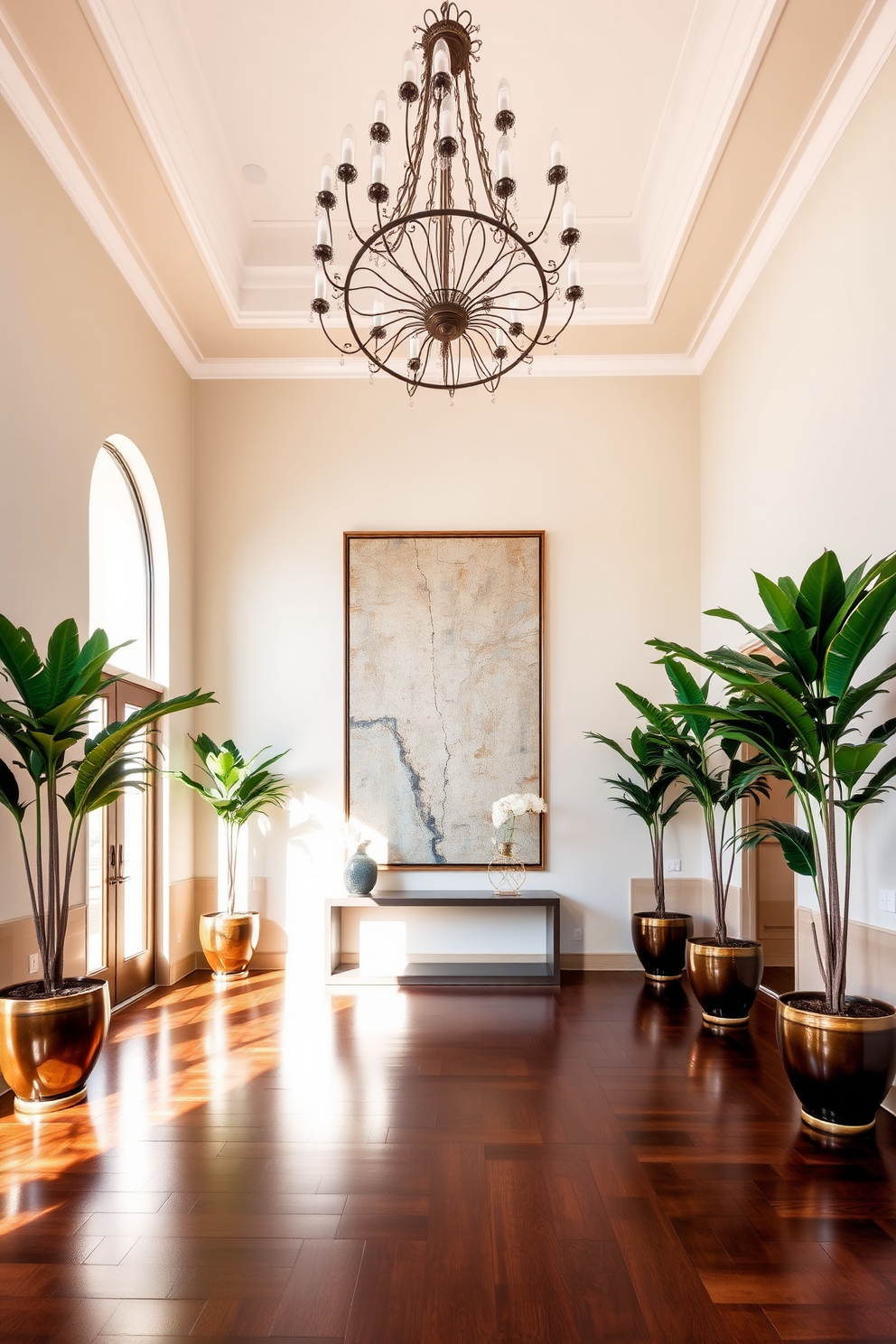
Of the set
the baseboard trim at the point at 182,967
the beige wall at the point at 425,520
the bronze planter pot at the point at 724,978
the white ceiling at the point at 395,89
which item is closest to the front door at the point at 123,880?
the baseboard trim at the point at 182,967

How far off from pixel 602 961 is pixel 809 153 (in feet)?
17.6

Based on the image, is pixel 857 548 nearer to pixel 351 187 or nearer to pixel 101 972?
pixel 351 187

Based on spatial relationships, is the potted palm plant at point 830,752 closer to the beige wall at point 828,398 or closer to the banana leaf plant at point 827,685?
the banana leaf plant at point 827,685

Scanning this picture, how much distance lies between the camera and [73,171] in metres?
4.89

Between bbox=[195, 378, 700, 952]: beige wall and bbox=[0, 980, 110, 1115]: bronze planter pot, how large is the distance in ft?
10.4

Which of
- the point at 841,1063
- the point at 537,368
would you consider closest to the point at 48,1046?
the point at 841,1063

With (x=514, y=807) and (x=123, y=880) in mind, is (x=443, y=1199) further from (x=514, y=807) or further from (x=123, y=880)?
(x=514, y=807)

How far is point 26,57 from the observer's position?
4.19 metres

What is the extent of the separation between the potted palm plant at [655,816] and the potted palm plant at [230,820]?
2452 mm

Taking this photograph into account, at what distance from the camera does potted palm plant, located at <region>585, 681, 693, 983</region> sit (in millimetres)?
6227

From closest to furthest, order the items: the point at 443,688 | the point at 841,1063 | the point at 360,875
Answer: the point at 841,1063 < the point at 360,875 < the point at 443,688

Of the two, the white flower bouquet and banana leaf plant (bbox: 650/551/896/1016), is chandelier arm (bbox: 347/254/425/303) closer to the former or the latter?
banana leaf plant (bbox: 650/551/896/1016)

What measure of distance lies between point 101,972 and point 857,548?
4787 millimetres

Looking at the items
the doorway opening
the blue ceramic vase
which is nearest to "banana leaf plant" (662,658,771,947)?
the doorway opening
